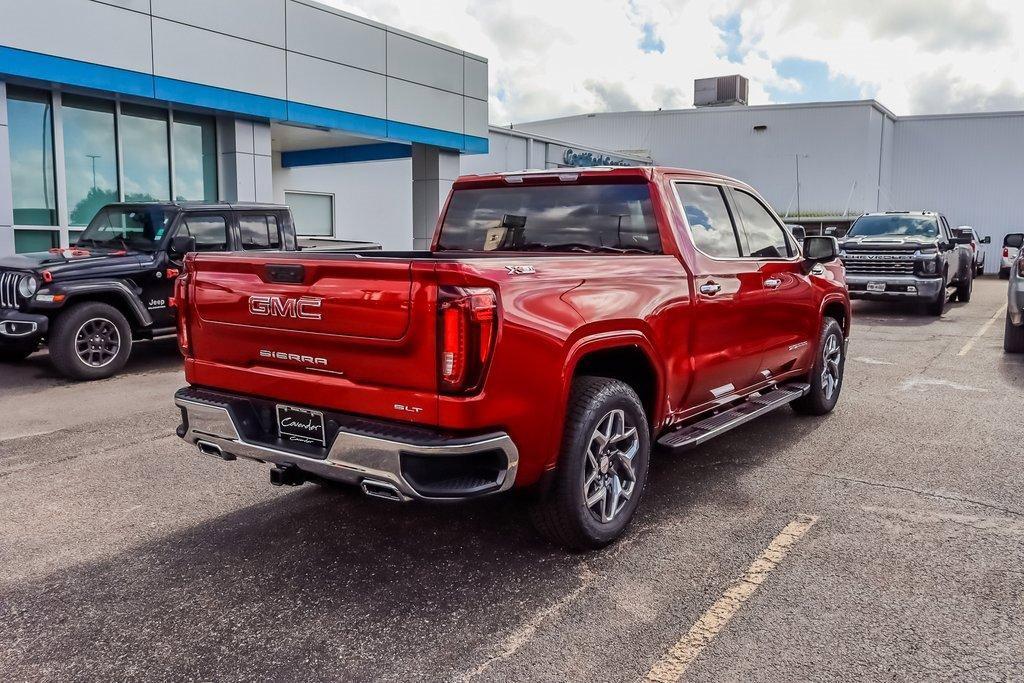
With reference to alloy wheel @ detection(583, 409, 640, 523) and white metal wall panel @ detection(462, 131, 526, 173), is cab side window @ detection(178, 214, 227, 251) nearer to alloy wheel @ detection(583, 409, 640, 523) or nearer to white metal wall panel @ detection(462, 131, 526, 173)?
alloy wheel @ detection(583, 409, 640, 523)

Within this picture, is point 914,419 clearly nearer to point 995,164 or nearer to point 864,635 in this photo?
point 864,635

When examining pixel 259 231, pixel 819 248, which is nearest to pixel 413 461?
pixel 819 248

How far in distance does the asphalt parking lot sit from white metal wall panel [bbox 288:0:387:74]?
461 inches

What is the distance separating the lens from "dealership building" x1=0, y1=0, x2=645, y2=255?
41.1ft

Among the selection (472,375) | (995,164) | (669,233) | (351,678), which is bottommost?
(351,678)

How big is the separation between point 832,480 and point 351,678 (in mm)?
3399

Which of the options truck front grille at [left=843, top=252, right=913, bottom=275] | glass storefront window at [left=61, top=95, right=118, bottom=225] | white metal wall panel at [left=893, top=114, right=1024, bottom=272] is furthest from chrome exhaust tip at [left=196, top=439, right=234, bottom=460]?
white metal wall panel at [left=893, top=114, right=1024, bottom=272]

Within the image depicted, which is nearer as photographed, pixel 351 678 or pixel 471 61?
pixel 351 678

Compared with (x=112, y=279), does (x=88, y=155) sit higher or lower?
higher

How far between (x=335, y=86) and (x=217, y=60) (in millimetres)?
2785

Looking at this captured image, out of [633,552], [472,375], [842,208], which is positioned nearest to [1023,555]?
[633,552]

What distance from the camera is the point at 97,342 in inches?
343

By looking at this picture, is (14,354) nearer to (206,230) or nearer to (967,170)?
(206,230)

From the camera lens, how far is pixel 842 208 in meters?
35.5
